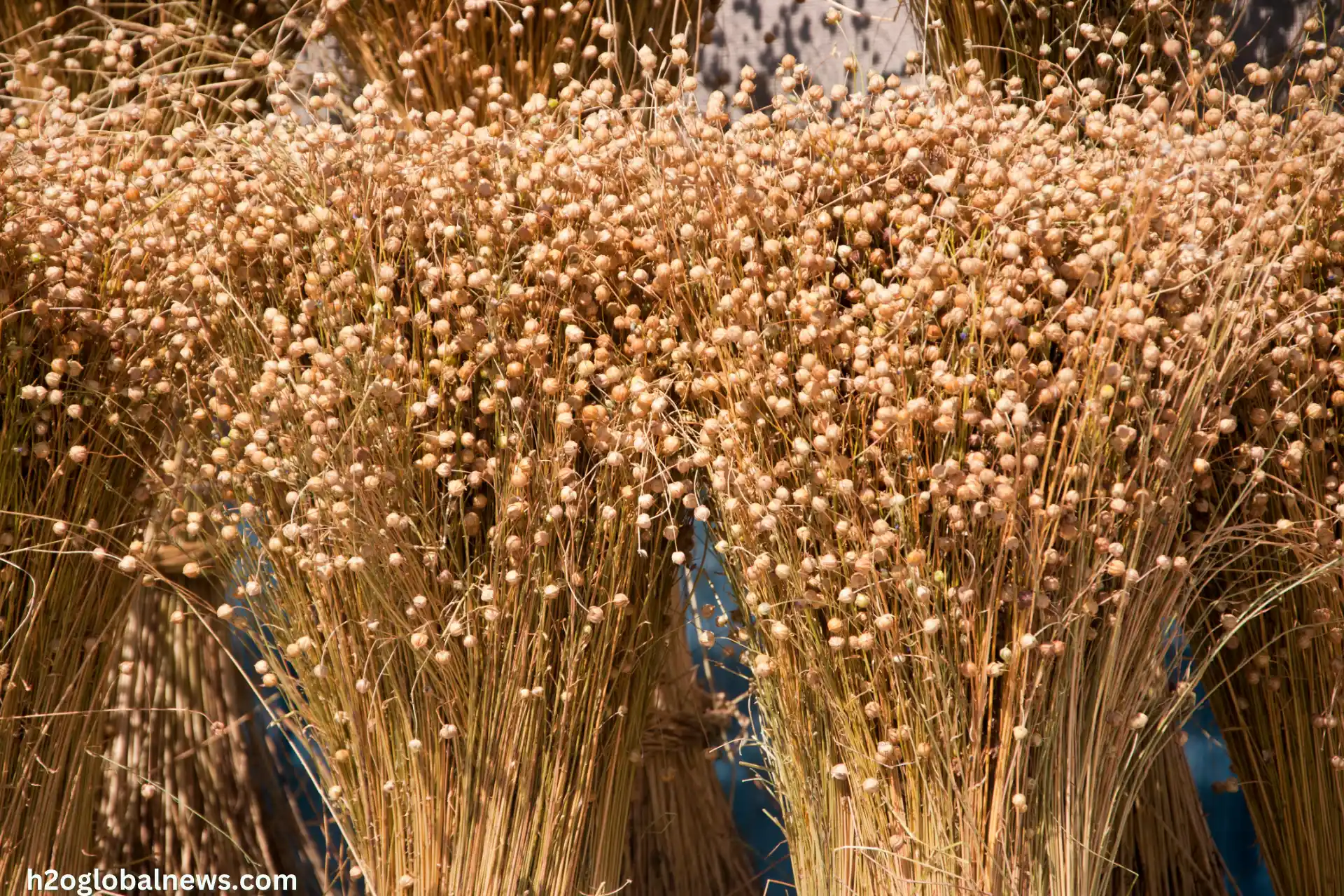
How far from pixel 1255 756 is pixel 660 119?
0.73 metres

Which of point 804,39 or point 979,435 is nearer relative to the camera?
point 979,435

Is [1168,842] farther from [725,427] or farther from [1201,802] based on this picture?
[725,427]

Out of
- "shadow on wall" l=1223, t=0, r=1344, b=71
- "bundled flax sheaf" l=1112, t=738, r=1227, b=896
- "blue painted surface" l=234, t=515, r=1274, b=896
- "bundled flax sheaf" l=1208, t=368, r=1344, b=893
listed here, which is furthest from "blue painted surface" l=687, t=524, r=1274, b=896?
"shadow on wall" l=1223, t=0, r=1344, b=71

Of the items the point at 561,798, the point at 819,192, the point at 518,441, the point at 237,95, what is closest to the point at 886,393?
the point at 819,192

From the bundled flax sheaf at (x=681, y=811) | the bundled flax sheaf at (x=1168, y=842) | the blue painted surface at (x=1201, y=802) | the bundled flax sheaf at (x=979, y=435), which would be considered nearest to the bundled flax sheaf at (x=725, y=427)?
the bundled flax sheaf at (x=979, y=435)

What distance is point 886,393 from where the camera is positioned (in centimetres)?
82

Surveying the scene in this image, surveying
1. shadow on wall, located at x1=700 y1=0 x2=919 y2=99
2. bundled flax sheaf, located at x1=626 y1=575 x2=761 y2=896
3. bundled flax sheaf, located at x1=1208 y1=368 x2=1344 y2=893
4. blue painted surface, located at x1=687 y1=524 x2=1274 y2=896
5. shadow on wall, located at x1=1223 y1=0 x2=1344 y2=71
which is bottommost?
blue painted surface, located at x1=687 y1=524 x2=1274 y2=896

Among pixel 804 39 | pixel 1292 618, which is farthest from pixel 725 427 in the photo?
pixel 804 39

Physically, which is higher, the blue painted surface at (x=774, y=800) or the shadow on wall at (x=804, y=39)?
the shadow on wall at (x=804, y=39)

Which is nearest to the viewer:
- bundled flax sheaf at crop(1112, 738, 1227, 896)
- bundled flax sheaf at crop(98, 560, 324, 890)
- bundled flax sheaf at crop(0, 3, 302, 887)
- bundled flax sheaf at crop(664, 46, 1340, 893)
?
bundled flax sheaf at crop(664, 46, 1340, 893)

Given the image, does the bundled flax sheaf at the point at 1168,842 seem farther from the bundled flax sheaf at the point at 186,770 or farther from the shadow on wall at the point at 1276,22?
the bundled flax sheaf at the point at 186,770

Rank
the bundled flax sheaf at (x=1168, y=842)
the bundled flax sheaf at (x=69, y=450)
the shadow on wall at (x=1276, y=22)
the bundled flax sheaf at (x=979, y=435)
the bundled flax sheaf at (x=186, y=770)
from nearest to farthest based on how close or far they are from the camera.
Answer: the bundled flax sheaf at (x=979, y=435) → the bundled flax sheaf at (x=69, y=450) → the bundled flax sheaf at (x=1168, y=842) → the shadow on wall at (x=1276, y=22) → the bundled flax sheaf at (x=186, y=770)

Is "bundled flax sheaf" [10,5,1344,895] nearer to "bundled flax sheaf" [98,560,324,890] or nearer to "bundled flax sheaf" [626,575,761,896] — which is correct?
"bundled flax sheaf" [626,575,761,896]

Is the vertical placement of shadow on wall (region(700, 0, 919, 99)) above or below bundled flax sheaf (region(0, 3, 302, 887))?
above
